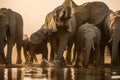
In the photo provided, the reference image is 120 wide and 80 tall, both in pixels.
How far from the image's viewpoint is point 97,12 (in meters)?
8.22

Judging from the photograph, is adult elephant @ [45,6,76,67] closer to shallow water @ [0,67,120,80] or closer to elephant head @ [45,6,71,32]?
elephant head @ [45,6,71,32]

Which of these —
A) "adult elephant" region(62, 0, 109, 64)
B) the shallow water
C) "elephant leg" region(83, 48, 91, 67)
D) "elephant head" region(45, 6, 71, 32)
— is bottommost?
the shallow water

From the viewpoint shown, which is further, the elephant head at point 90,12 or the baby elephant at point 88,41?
the elephant head at point 90,12

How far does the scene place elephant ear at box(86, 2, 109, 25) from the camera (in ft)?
26.7

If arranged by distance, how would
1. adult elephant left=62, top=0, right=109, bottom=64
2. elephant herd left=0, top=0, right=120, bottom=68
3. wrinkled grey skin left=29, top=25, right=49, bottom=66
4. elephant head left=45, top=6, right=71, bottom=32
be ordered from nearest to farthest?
elephant head left=45, top=6, right=71, bottom=32
elephant herd left=0, top=0, right=120, bottom=68
wrinkled grey skin left=29, top=25, right=49, bottom=66
adult elephant left=62, top=0, right=109, bottom=64

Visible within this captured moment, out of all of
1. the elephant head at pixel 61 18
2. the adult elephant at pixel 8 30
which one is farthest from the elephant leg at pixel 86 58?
the adult elephant at pixel 8 30

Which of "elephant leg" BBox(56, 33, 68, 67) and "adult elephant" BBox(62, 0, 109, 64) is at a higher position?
"adult elephant" BBox(62, 0, 109, 64)

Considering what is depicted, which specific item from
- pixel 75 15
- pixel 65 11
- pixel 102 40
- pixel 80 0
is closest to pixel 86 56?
pixel 65 11

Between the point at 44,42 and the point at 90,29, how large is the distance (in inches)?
30.5

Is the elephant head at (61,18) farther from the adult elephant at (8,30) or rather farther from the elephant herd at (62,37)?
the adult elephant at (8,30)

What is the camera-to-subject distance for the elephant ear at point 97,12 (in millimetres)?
8129

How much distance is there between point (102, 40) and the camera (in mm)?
7590

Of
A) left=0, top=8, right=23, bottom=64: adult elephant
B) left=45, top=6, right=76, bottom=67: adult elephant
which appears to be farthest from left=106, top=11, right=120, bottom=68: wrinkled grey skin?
left=0, top=8, right=23, bottom=64: adult elephant

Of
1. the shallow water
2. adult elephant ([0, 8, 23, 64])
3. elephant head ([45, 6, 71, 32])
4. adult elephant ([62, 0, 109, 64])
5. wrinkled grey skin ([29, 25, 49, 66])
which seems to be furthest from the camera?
adult elephant ([62, 0, 109, 64])
